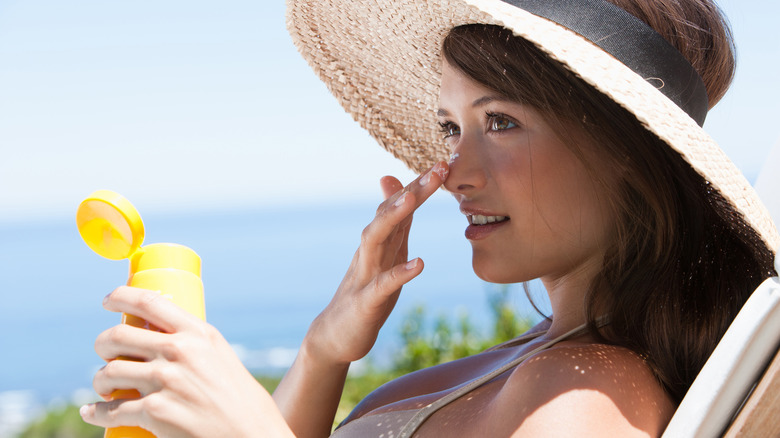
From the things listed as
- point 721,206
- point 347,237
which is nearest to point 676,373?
point 721,206

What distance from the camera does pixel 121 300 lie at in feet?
3.16

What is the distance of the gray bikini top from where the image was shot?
120 centimetres

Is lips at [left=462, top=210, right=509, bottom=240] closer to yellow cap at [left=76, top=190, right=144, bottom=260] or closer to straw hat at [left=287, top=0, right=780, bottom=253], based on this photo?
straw hat at [left=287, top=0, right=780, bottom=253]

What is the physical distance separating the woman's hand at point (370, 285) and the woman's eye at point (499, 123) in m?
0.20

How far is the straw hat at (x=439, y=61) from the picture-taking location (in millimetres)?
1087

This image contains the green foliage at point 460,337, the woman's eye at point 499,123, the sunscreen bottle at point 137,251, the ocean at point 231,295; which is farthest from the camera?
the ocean at point 231,295

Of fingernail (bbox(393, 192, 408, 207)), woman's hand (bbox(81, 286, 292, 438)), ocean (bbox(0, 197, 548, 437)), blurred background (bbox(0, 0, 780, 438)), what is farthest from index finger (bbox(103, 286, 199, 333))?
blurred background (bbox(0, 0, 780, 438))

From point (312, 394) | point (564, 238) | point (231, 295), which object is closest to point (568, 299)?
point (564, 238)

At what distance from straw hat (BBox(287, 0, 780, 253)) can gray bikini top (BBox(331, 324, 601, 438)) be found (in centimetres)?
39

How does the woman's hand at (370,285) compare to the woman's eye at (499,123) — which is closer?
the woman's eye at (499,123)

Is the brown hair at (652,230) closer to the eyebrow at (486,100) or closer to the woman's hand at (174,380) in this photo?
the eyebrow at (486,100)

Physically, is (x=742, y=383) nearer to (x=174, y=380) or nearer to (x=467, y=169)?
(x=467, y=169)

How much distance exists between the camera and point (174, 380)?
35.6 inches

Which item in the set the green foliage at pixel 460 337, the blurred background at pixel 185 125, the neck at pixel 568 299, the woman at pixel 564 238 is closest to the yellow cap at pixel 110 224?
the woman at pixel 564 238
